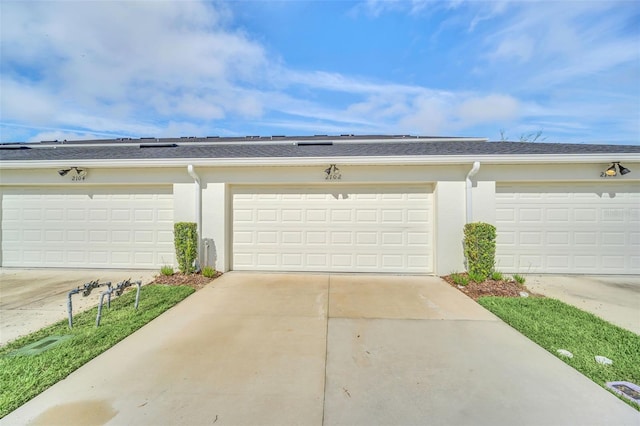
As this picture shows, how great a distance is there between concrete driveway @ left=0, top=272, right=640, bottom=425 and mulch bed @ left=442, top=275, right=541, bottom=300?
992mm

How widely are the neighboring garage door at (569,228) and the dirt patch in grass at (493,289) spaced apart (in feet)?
3.81

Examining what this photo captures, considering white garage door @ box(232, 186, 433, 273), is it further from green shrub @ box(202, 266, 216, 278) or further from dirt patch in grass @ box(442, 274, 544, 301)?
dirt patch in grass @ box(442, 274, 544, 301)

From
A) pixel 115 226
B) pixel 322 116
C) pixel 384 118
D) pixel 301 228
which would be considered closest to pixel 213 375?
pixel 301 228

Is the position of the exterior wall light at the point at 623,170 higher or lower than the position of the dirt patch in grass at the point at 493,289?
higher

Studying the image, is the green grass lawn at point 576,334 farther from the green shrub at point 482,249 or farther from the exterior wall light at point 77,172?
the exterior wall light at point 77,172

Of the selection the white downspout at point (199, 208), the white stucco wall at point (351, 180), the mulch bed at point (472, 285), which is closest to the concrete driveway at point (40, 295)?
the mulch bed at point (472, 285)

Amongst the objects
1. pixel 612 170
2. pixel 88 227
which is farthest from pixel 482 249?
pixel 88 227

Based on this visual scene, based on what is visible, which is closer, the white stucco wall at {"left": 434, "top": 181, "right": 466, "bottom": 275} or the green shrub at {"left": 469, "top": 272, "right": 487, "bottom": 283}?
the green shrub at {"left": 469, "top": 272, "right": 487, "bottom": 283}

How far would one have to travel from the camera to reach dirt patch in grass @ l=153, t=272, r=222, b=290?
5.74 m

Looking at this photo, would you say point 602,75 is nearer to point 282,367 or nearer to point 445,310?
point 445,310

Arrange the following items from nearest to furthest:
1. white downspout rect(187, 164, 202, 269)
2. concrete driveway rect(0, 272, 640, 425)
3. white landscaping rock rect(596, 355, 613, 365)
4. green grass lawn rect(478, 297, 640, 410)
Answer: concrete driveway rect(0, 272, 640, 425) < green grass lawn rect(478, 297, 640, 410) < white landscaping rock rect(596, 355, 613, 365) < white downspout rect(187, 164, 202, 269)

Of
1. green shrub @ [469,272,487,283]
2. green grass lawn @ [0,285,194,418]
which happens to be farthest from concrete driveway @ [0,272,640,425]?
green shrub @ [469,272,487,283]

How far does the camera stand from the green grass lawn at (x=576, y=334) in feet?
8.80

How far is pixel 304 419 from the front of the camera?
80.4 inches
